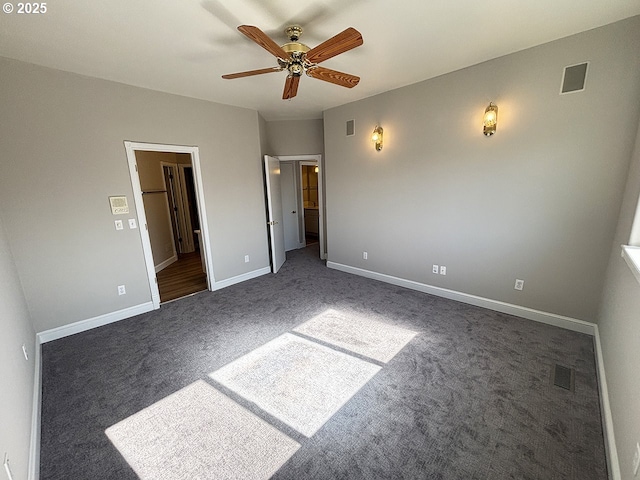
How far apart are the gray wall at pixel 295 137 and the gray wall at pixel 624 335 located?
160 inches

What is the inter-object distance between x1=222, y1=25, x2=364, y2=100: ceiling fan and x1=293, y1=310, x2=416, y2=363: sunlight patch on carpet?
2.45 metres

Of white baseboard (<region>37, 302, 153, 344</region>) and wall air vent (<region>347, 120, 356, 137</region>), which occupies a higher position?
wall air vent (<region>347, 120, 356, 137</region>)

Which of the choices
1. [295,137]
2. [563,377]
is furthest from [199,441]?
[295,137]

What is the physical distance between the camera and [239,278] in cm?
432

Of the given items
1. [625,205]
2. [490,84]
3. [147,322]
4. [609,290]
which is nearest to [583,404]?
[609,290]

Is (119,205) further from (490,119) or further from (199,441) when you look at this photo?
(490,119)

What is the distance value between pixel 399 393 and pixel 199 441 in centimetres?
140

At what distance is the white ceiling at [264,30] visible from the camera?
1791 millimetres

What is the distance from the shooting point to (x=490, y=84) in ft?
8.92

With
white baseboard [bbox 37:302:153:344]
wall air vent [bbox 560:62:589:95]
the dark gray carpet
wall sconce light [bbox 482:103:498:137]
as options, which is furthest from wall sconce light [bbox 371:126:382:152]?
white baseboard [bbox 37:302:153:344]

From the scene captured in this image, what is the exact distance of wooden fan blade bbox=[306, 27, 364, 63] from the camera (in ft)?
5.22

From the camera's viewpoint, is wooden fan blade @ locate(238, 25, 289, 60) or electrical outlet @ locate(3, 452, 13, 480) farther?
wooden fan blade @ locate(238, 25, 289, 60)

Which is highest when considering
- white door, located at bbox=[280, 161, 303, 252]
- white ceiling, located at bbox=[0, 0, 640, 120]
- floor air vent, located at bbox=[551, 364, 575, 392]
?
white ceiling, located at bbox=[0, 0, 640, 120]

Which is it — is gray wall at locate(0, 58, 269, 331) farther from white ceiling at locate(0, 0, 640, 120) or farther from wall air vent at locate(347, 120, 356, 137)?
wall air vent at locate(347, 120, 356, 137)
